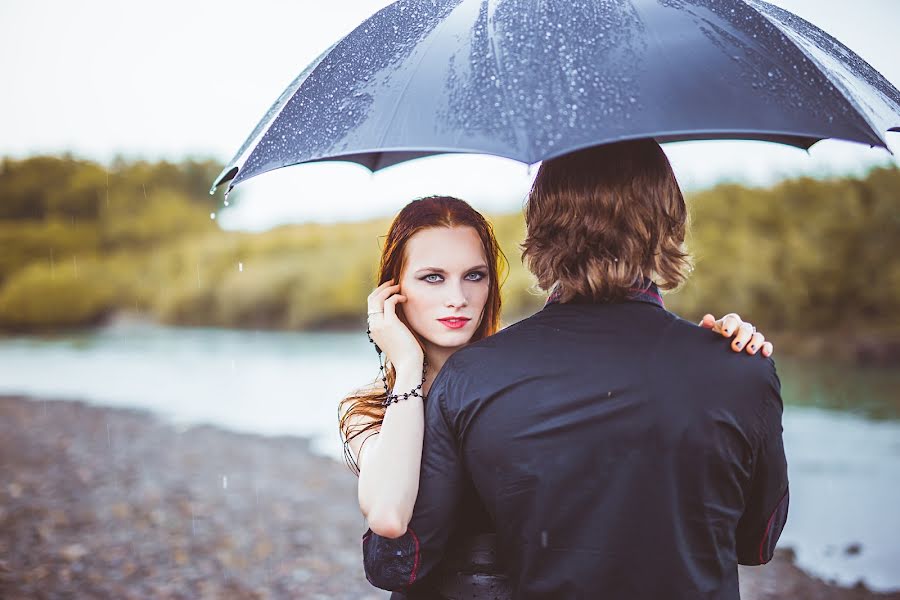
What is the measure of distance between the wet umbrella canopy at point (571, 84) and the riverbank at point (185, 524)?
188 inches

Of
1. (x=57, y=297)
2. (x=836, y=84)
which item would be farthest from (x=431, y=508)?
(x=57, y=297)

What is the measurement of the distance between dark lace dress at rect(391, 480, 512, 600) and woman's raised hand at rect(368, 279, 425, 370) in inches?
14.4

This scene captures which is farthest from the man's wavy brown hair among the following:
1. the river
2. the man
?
the river

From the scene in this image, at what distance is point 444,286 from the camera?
208 cm

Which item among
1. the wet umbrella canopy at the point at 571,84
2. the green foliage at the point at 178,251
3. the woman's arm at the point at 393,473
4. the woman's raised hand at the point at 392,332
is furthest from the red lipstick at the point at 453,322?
the green foliage at the point at 178,251

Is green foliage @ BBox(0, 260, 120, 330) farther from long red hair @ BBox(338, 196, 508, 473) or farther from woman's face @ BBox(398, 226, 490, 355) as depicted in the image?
woman's face @ BBox(398, 226, 490, 355)

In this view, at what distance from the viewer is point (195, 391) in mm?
17266

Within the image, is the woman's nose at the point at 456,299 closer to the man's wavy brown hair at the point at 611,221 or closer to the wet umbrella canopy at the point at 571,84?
the man's wavy brown hair at the point at 611,221

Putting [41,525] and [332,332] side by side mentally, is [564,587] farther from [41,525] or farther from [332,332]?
[332,332]

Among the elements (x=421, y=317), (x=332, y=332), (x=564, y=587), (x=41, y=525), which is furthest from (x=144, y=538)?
(x=332, y=332)

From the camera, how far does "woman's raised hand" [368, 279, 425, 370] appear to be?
72.6 inches

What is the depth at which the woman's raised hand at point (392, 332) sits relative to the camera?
6.05 ft

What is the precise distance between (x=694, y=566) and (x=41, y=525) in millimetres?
7426

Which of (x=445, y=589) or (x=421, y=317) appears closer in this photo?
(x=445, y=589)
